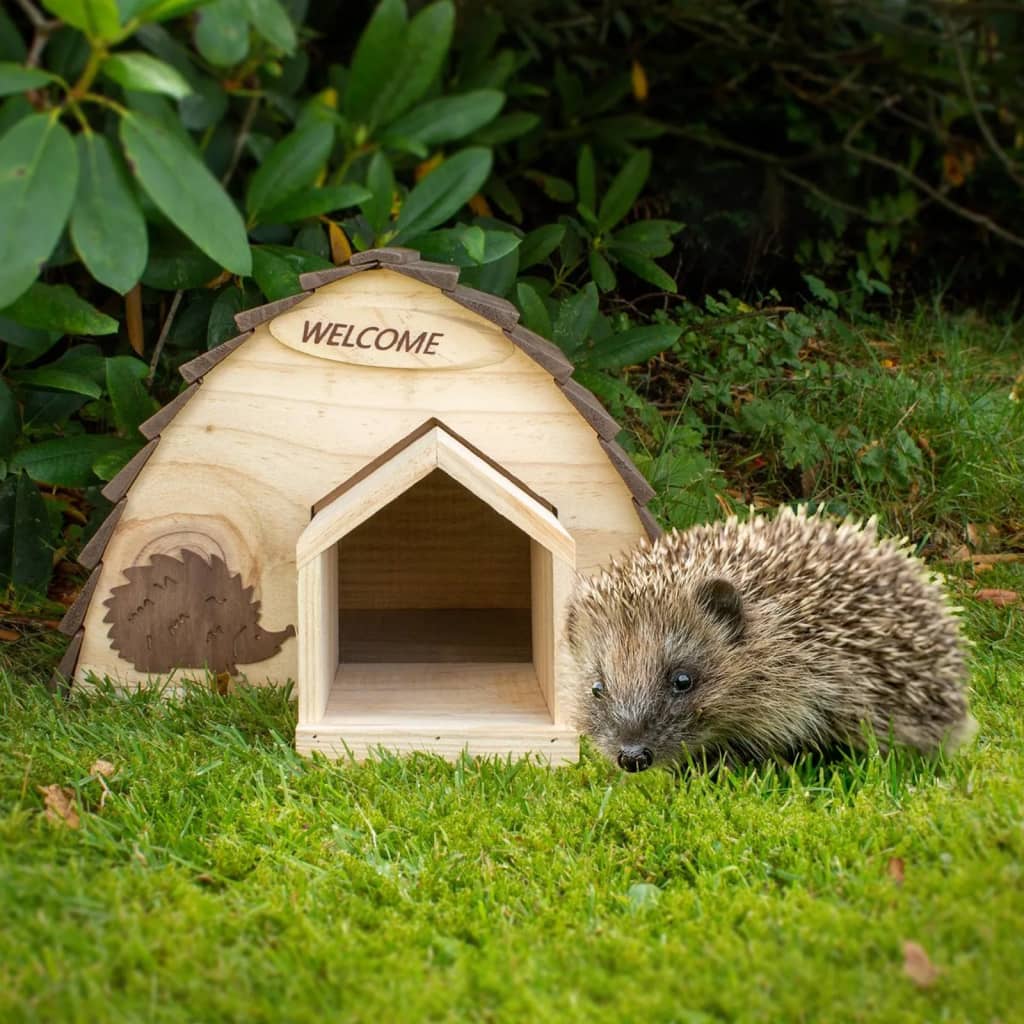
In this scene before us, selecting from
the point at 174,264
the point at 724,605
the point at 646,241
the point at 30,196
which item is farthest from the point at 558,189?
the point at 30,196

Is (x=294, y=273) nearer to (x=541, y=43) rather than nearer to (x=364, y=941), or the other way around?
(x=364, y=941)

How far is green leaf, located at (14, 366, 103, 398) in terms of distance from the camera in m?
4.04

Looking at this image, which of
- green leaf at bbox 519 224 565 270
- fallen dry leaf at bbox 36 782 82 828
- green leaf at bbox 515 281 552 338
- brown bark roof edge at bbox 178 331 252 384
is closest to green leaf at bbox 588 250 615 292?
green leaf at bbox 519 224 565 270

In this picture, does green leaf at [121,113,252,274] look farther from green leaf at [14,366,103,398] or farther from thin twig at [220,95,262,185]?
thin twig at [220,95,262,185]

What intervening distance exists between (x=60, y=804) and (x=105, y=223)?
139 centimetres

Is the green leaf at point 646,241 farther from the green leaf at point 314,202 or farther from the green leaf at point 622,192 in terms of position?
the green leaf at point 314,202

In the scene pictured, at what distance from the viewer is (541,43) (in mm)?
6410

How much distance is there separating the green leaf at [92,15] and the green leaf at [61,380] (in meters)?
1.44

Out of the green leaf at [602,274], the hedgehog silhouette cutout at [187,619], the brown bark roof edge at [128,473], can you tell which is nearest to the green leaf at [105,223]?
the brown bark roof edge at [128,473]

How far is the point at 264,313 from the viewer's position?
143 inches

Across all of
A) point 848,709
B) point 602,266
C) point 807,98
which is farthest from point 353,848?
point 807,98

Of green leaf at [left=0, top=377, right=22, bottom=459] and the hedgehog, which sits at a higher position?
green leaf at [left=0, top=377, right=22, bottom=459]

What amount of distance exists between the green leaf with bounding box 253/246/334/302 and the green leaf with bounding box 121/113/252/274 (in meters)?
0.91

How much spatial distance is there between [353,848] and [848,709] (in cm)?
135
